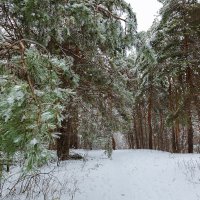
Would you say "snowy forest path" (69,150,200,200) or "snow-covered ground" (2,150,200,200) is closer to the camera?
"snow-covered ground" (2,150,200,200)

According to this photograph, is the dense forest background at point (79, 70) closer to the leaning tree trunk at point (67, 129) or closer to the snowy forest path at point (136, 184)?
the leaning tree trunk at point (67, 129)

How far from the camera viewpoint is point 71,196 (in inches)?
319

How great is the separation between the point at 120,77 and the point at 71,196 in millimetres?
5452

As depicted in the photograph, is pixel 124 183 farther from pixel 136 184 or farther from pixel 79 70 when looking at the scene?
pixel 79 70

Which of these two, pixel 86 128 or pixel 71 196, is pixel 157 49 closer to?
pixel 86 128

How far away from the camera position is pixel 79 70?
1181 centimetres

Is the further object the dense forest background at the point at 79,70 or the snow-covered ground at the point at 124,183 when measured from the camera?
the snow-covered ground at the point at 124,183

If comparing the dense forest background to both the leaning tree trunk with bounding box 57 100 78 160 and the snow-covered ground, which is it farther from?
the snow-covered ground

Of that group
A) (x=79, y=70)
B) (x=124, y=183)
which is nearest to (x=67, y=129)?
(x=79, y=70)

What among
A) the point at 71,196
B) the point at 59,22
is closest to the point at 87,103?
the point at 71,196

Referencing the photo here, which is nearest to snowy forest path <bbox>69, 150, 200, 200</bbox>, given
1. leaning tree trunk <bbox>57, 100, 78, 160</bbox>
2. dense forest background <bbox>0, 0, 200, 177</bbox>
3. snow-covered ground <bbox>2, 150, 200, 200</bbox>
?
snow-covered ground <bbox>2, 150, 200, 200</bbox>

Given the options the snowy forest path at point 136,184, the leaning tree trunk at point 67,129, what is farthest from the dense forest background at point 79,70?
the snowy forest path at point 136,184

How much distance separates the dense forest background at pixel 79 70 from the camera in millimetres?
2619

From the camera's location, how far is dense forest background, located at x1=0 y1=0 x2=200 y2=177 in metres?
2.62
